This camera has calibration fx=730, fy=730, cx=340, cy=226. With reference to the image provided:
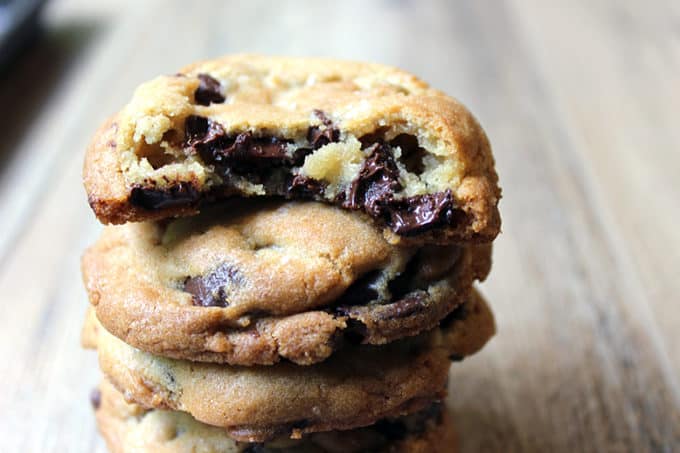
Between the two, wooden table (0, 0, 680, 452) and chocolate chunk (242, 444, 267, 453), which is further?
wooden table (0, 0, 680, 452)

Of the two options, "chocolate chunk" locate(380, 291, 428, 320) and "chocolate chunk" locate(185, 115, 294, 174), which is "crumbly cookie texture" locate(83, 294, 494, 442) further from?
"chocolate chunk" locate(185, 115, 294, 174)

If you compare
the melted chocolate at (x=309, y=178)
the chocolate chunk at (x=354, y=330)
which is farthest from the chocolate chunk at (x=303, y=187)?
the chocolate chunk at (x=354, y=330)

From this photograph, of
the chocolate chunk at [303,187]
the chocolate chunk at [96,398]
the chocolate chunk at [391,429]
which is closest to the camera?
the chocolate chunk at [303,187]

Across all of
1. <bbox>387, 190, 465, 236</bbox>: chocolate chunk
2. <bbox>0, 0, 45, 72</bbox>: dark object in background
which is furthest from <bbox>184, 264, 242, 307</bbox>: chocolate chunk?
<bbox>0, 0, 45, 72</bbox>: dark object in background

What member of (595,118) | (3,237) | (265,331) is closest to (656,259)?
(595,118)

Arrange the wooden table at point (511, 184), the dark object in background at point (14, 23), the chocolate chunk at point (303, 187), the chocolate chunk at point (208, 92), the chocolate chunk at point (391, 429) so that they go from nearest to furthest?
the chocolate chunk at point (303, 187) < the chocolate chunk at point (208, 92) < the chocolate chunk at point (391, 429) < the wooden table at point (511, 184) < the dark object in background at point (14, 23)

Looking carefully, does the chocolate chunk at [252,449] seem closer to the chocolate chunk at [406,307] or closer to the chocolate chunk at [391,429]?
the chocolate chunk at [391,429]

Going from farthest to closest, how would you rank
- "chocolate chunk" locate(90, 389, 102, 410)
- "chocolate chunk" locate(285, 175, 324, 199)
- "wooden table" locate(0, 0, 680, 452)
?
"wooden table" locate(0, 0, 680, 452) < "chocolate chunk" locate(90, 389, 102, 410) < "chocolate chunk" locate(285, 175, 324, 199)
